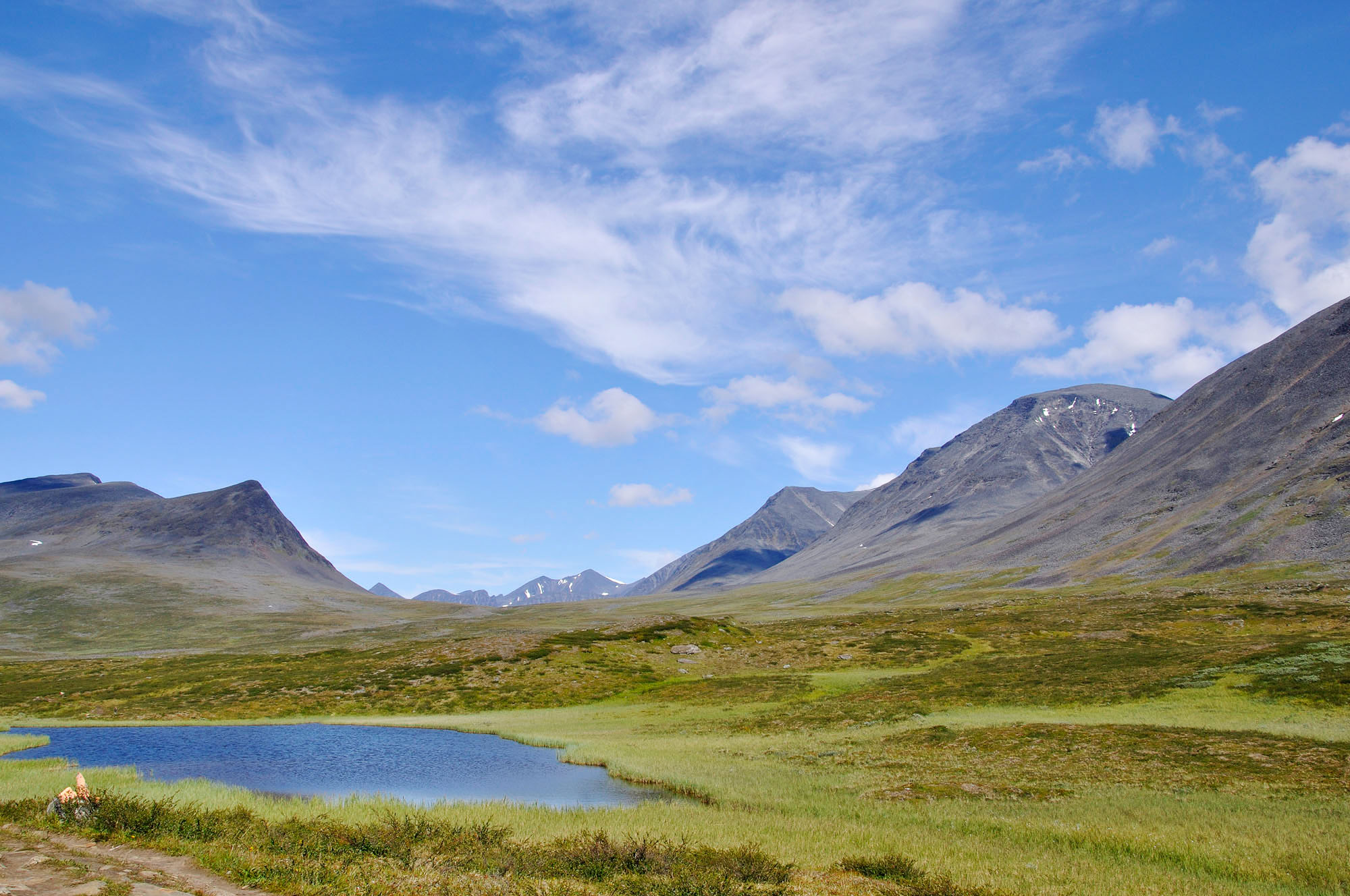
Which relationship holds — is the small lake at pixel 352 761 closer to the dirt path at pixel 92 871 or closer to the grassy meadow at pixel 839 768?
the grassy meadow at pixel 839 768

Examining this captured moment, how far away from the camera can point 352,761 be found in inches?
1785

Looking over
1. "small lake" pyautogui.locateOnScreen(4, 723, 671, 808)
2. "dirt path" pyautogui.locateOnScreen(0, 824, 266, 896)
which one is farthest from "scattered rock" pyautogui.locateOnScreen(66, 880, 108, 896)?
"small lake" pyautogui.locateOnScreen(4, 723, 671, 808)

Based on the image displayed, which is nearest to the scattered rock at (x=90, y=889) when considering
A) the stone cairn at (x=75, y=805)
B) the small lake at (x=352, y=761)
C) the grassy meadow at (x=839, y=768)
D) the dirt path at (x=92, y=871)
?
the dirt path at (x=92, y=871)

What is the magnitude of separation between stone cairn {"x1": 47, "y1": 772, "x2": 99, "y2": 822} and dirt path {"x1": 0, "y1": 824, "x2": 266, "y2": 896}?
54.8 inches

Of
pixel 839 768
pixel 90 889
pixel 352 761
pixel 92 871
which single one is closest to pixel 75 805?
pixel 92 871

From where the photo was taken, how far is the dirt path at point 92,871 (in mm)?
15258

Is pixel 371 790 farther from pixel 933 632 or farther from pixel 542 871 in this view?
pixel 933 632

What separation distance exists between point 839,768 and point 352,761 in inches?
1154

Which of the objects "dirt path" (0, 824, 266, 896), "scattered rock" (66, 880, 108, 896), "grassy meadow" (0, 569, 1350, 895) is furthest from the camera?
"grassy meadow" (0, 569, 1350, 895)

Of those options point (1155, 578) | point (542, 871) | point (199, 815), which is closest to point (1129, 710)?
point (542, 871)

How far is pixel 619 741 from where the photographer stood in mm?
51844

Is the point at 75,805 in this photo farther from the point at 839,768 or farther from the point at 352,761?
the point at 839,768

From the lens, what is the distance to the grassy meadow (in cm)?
1884

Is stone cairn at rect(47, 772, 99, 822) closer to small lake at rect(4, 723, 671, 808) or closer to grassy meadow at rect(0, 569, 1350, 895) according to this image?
grassy meadow at rect(0, 569, 1350, 895)
